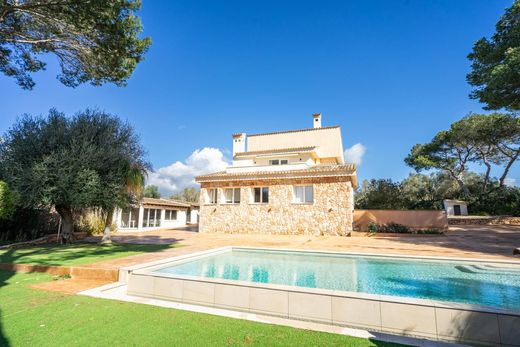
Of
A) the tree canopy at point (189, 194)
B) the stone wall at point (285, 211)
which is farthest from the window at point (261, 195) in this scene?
the tree canopy at point (189, 194)

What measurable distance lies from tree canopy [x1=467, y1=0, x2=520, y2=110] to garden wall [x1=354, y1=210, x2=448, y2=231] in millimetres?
8490

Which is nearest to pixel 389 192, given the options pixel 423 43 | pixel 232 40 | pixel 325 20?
pixel 423 43

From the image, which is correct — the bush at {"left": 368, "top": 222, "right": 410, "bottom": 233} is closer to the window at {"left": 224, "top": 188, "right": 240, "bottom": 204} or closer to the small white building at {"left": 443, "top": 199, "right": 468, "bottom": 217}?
the window at {"left": 224, "top": 188, "right": 240, "bottom": 204}

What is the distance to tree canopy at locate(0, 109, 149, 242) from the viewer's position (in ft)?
42.9

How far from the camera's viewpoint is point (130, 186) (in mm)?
14969

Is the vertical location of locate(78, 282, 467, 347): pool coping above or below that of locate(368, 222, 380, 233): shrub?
below

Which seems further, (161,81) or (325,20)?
(161,81)

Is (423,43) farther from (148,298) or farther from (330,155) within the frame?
(148,298)

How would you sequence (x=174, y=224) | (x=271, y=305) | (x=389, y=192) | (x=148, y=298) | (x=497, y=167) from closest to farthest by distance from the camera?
(x=271, y=305) < (x=148, y=298) < (x=389, y=192) < (x=174, y=224) < (x=497, y=167)

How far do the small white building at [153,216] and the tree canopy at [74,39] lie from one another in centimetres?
1157

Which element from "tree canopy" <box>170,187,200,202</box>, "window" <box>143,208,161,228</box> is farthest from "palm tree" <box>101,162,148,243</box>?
"tree canopy" <box>170,187,200,202</box>

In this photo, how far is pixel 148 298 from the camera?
6.15 meters

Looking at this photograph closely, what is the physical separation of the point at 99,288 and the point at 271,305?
449cm

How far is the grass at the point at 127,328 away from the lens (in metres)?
3.84
